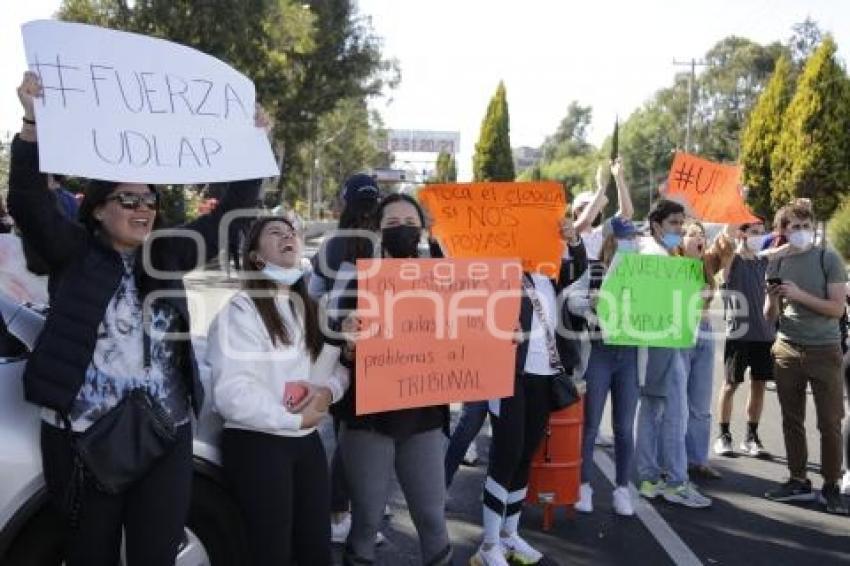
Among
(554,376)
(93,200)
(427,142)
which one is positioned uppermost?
(427,142)

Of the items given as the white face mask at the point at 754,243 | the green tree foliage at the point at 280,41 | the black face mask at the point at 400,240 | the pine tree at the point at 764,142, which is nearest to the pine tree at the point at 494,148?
the green tree foliage at the point at 280,41

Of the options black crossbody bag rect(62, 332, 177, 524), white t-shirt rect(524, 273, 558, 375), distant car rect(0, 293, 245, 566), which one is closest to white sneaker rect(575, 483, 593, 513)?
white t-shirt rect(524, 273, 558, 375)

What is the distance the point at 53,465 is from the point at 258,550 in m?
0.76

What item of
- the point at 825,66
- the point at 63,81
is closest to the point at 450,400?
the point at 63,81

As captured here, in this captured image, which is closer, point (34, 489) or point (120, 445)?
point (120, 445)

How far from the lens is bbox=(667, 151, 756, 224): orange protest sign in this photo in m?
5.84

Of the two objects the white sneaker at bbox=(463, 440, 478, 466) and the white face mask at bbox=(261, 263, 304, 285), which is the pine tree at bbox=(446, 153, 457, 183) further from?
the white face mask at bbox=(261, 263, 304, 285)

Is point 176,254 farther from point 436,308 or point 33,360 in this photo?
point 436,308

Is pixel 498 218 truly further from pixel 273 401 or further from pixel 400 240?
pixel 273 401

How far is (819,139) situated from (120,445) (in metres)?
30.3

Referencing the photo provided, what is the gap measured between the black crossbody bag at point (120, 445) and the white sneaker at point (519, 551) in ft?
Answer: 7.34

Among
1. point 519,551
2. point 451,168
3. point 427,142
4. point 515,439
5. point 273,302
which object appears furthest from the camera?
point 451,168

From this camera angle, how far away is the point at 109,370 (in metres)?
2.46

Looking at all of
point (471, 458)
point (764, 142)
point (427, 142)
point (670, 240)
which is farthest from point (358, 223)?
point (427, 142)
